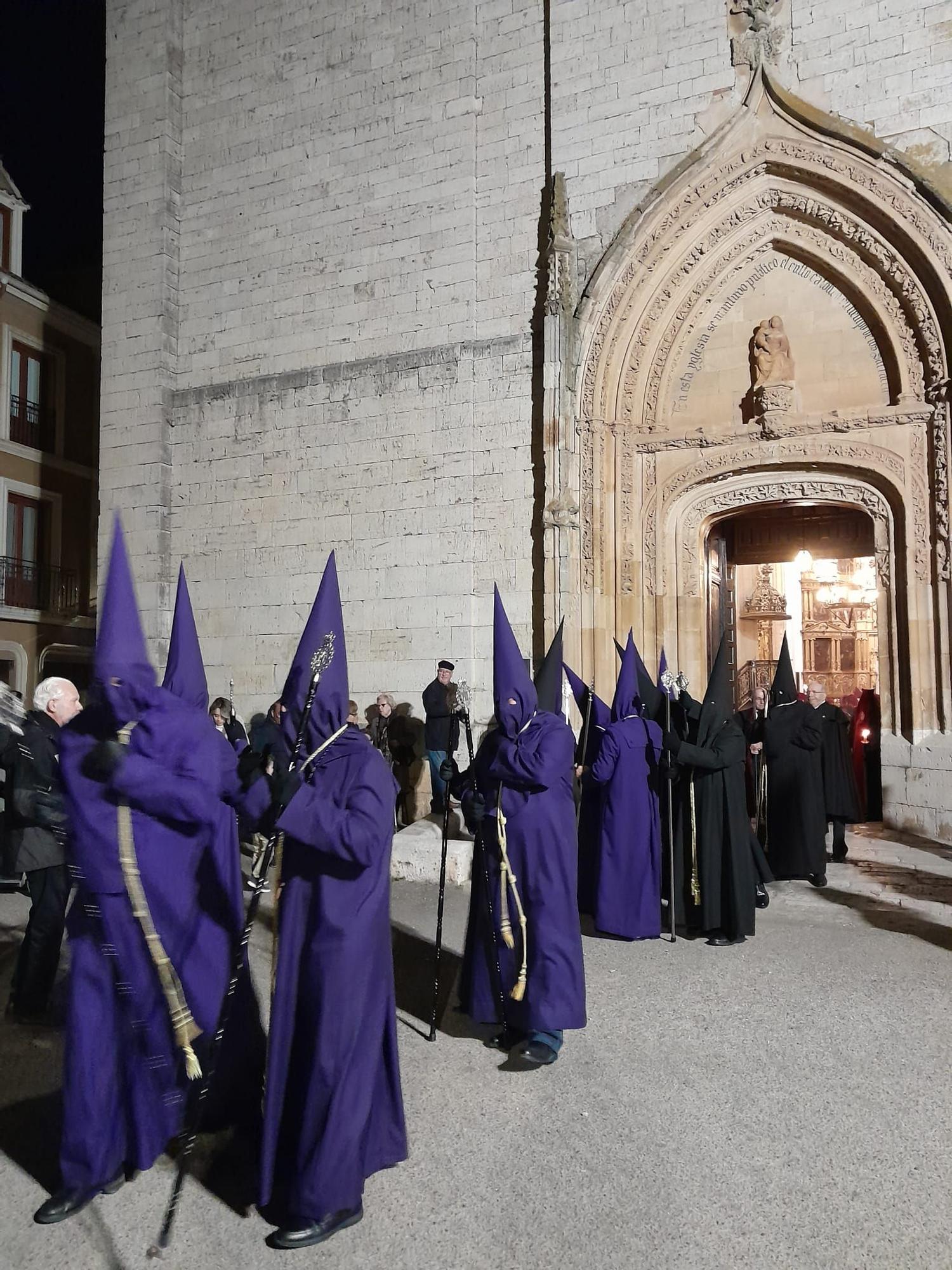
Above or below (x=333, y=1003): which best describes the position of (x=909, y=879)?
below

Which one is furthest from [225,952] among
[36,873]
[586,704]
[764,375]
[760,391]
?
[764,375]

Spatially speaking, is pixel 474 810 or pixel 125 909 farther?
pixel 474 810

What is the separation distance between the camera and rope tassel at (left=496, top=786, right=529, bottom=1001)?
13.7 feet

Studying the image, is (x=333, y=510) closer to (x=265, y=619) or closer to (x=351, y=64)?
(x=265, y=619)

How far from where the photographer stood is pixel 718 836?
245 inches

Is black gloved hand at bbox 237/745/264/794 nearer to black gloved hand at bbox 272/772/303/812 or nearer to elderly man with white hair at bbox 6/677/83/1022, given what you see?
black gloved hand at bbox 272/772/303/812

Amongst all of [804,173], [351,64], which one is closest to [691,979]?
[804,173]

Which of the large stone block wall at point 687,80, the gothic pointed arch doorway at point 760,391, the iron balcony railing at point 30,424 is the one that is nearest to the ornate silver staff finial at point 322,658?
the gothic pointed arch doorway at point 760,391

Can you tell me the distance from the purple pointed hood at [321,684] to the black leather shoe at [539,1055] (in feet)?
6.50

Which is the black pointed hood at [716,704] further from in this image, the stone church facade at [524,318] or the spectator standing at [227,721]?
the spectator standing at [227,721]

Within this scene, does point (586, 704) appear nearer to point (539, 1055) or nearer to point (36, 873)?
point (539, 1055)

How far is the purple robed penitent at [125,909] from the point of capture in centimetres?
290

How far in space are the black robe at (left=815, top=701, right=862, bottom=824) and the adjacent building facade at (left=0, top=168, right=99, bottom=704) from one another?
14111 millimetres

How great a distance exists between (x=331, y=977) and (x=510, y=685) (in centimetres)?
193
